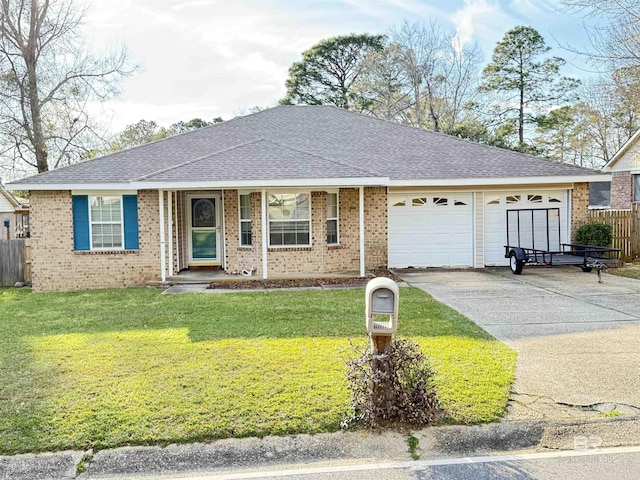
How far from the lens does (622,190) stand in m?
22.7

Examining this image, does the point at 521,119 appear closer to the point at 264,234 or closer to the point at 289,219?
the point at 289,219

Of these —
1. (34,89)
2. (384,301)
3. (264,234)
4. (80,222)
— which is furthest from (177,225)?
(34,89)

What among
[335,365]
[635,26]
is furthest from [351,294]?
[635,26]

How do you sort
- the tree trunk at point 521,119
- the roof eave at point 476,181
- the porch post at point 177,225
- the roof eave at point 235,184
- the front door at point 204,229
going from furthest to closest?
1. the tree trunk at point 521,119
2. the front door at point 204,229
3. the roof eave at point 476,181
4. the porch post at point 177,225
5. the roof eave at point 235,184

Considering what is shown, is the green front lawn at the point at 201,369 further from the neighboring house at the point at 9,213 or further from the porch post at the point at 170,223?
the neighboring house at the point at 9,213

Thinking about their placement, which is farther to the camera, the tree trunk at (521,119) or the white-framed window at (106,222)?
the tree trunk at (521,119)

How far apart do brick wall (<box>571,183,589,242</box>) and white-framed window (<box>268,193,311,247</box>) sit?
789 centimetres

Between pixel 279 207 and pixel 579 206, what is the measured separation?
8840mm

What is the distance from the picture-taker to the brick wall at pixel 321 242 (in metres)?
13.7

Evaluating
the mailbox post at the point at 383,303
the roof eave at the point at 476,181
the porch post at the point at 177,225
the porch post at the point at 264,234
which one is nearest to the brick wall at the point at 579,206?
the roof eave at the point at 476,181

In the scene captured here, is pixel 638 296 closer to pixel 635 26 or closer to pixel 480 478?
pixel 635 26

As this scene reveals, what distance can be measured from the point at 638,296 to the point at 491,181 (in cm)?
509

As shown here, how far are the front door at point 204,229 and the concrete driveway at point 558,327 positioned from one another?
17.6 ft

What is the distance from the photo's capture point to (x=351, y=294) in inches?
438
